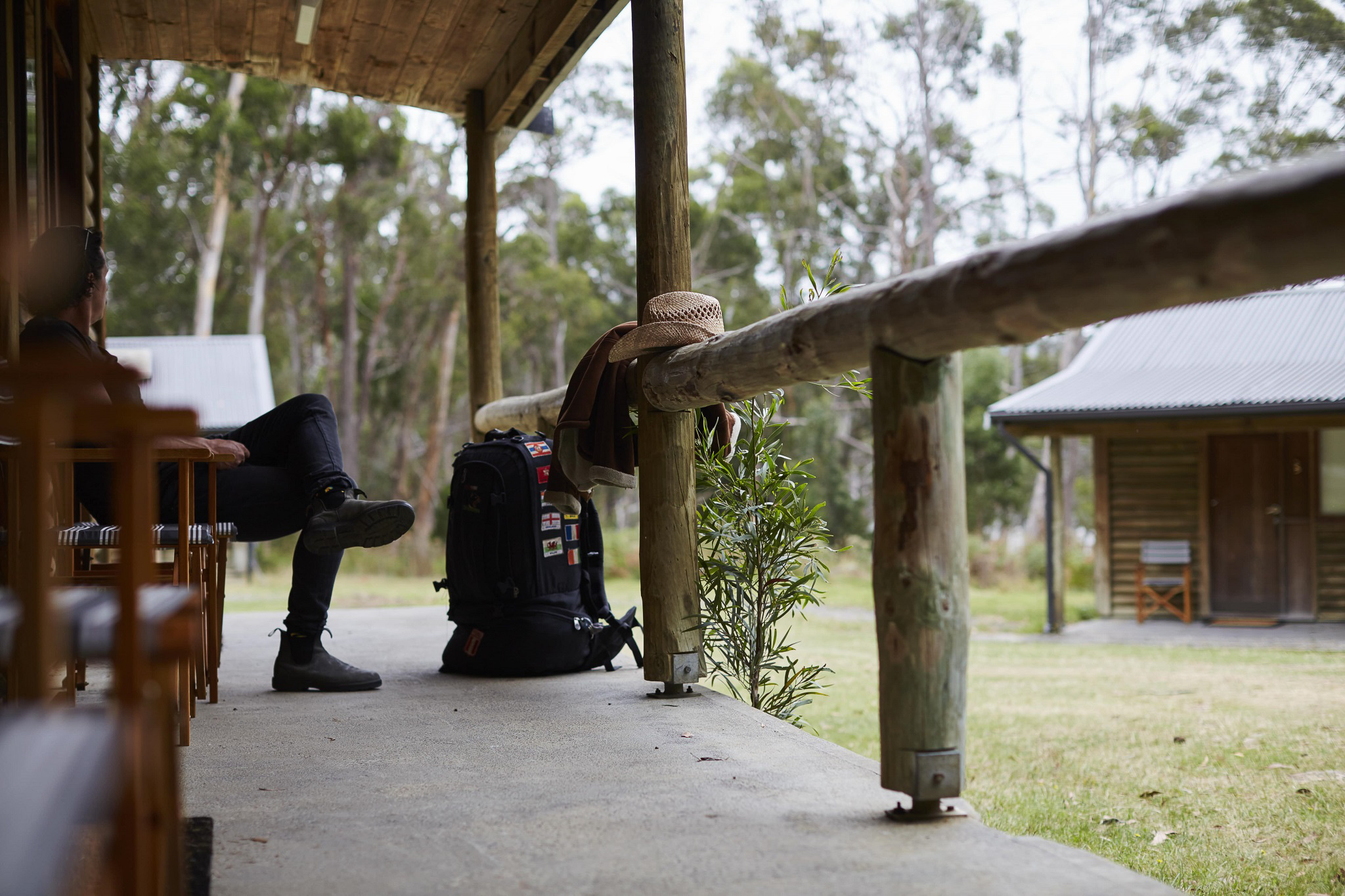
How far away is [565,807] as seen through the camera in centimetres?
227

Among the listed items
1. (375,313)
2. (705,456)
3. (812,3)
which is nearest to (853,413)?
(812,3)

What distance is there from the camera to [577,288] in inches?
874

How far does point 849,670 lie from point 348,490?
6626 millimetres

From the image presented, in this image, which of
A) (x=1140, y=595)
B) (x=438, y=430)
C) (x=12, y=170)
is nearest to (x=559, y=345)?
(x=438, y=430)

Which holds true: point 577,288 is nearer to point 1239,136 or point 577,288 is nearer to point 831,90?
point 831,90

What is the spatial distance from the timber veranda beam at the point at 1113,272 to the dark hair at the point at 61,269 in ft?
6.87

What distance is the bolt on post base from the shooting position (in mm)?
2115

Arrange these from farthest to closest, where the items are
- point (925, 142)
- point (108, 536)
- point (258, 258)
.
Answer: point (925, 142)
point (258, 258)
point (108, 536)

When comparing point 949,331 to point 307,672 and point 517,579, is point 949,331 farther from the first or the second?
point 307,672

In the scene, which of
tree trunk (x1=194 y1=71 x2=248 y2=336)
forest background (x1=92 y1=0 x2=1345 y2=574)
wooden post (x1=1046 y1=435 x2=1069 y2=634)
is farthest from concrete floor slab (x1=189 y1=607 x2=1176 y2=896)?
tree trunk (x1=194 y1=71 x2=248 y2=336)

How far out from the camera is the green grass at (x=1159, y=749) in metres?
3.88

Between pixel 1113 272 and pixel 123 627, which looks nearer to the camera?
pixel 123 627

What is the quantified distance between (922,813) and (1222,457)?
39.8 feet

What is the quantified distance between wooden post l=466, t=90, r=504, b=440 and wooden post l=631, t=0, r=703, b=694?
2.42m
